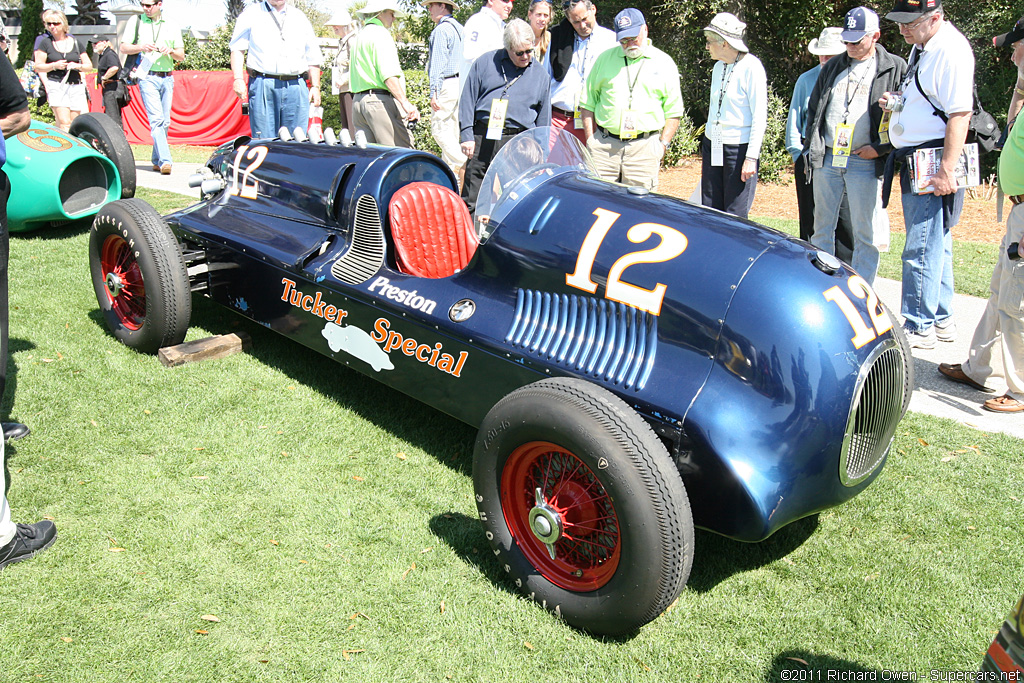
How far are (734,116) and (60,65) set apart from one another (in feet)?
25.7

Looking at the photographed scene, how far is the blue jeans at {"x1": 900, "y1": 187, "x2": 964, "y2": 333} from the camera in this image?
4723 mm

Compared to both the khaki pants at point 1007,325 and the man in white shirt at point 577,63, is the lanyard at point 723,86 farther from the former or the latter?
the khaki pants at point 1007,325

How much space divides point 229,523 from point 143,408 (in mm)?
1224

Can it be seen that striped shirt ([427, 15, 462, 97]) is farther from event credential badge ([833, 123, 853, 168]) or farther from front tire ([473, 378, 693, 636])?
front tire ([473, 378, 693, 636])

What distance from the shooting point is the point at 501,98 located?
20.4 feet

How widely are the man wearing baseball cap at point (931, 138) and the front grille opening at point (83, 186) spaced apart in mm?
6587

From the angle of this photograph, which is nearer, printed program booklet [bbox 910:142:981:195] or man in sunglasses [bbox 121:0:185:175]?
printed program booklet [bbox 910:142:981:195]

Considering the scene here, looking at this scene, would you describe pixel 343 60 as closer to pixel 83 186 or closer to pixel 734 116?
pixel 83 186

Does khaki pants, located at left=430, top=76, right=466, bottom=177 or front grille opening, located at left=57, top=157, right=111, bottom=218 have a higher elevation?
khaki pants, located at left=430, top=76, right=466, bottom=177

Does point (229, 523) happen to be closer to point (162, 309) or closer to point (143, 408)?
point (143, 408)

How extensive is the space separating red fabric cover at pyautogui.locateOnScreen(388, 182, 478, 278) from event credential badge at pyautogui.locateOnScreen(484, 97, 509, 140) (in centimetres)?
206

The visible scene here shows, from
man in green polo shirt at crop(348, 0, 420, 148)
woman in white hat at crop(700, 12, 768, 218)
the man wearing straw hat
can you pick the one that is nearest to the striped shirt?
the man wearing straw hat

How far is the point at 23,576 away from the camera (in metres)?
2.76

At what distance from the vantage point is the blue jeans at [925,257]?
472 centimetres
